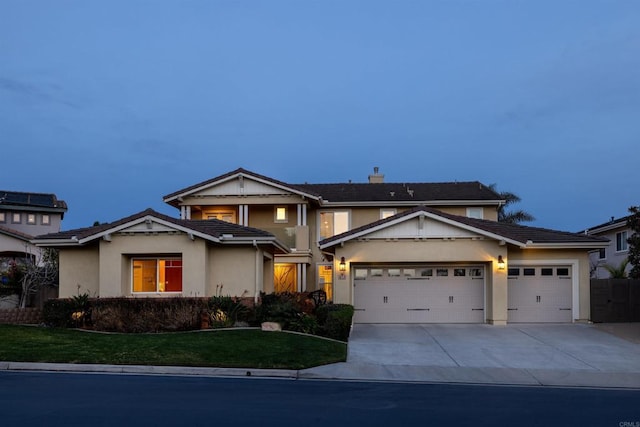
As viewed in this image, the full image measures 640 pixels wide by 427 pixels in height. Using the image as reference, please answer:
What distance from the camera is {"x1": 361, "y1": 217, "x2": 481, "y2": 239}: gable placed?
24.3 meters

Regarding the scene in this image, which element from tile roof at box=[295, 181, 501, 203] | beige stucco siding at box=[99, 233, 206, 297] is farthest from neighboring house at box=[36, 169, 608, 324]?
tile roof at box=[295, 181, 501, 203]

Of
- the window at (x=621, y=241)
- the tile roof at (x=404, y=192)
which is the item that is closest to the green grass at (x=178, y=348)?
the tile roof at (x=404, y=192)

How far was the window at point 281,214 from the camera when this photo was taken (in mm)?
31938

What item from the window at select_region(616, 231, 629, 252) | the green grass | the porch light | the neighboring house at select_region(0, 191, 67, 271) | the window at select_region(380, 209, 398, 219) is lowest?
the green grass

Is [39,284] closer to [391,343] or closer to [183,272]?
[183,272]

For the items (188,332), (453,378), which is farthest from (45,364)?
Result: (453,378)

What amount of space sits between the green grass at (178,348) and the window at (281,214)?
41.0ft

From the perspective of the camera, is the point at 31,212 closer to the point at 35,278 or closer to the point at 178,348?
the point at 35,278

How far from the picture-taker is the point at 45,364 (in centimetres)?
1470

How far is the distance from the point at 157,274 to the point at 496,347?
483 inches

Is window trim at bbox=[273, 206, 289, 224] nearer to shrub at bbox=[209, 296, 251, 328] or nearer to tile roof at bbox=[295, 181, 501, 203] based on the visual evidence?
tile roof at bbox=[295, 181, 501, 203]

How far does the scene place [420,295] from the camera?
978 inches

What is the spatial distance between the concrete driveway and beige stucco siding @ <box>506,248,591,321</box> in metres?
1.29

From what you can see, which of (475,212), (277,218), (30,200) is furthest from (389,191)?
(30,200)
